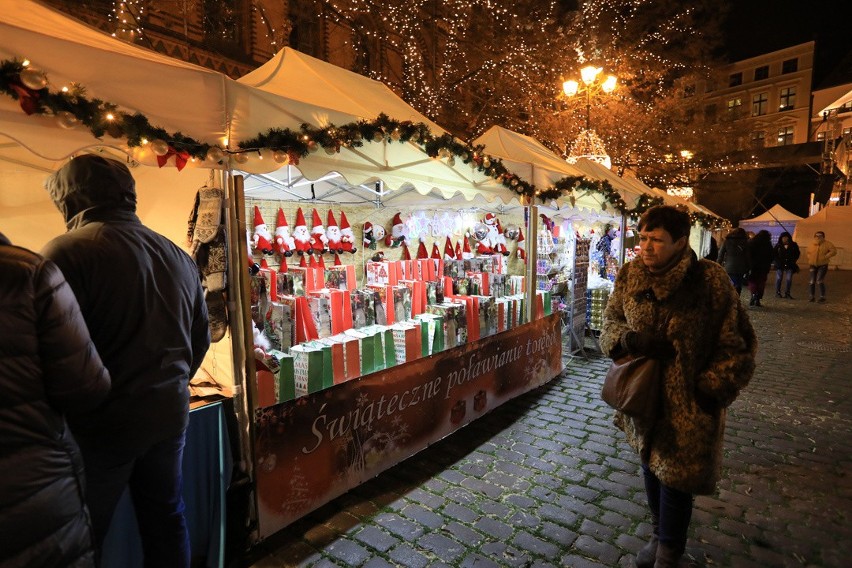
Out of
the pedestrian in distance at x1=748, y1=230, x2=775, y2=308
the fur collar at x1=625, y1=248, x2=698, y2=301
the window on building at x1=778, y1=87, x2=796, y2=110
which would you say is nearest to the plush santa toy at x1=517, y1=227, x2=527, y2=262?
the pedestrian in distance at x1=748, y1=230, x2=775, y2=308

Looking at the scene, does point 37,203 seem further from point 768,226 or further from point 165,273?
point 768,226

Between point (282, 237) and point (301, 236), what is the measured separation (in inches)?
10.9

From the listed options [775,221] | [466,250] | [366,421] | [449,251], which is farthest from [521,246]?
[775,221]

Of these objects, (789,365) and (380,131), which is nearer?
(380,131)

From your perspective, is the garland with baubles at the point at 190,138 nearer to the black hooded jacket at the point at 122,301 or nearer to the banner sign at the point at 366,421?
the black hooded jacket at the point at 122,301

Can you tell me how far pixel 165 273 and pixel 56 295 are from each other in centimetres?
57

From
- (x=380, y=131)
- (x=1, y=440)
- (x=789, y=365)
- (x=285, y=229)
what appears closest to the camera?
(x=1, y=440)

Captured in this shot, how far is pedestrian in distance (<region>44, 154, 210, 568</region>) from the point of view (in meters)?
1.66

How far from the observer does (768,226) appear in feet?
94.2

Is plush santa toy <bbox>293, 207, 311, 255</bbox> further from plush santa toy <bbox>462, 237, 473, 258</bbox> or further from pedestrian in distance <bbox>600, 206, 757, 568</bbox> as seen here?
pedestrian in distance <bbox>600, 206, 757, 568</bbox>

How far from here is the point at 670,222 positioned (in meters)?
2.21

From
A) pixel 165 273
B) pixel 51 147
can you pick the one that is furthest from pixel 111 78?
pixel 165 273

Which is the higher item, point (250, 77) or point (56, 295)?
point (250, 77)

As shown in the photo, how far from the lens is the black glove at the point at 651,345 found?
2197 millimetres
